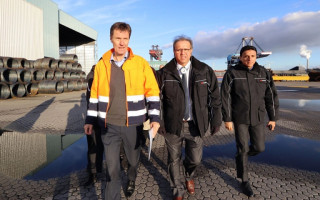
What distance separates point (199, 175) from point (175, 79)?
5.20 feet

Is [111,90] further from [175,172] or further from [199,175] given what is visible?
[199,175]

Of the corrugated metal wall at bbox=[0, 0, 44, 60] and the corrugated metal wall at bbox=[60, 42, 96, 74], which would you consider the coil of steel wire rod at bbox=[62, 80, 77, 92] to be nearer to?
the corrugated metal wall at bbox=[0, 0, 44, 60]

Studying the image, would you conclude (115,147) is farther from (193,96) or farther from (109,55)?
(193,96)

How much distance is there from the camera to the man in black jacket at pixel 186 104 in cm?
245

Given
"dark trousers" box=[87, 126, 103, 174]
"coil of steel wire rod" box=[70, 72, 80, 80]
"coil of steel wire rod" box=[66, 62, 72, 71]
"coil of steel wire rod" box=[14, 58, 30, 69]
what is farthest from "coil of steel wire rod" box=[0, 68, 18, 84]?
"dark trousers" box=[87, 126, 103, 174]

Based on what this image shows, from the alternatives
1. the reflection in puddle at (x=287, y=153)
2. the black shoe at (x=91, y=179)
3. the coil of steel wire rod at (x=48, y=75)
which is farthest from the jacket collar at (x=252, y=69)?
the coil of steel wire rod at (x=48, y=75)

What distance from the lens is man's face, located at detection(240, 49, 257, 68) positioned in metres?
2.67

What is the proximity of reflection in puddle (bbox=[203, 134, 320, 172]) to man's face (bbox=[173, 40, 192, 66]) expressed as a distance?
7.03 ft

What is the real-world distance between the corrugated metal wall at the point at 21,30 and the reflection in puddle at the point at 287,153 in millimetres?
18590

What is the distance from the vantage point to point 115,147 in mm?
2082

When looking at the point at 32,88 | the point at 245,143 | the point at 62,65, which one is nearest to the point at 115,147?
the point at 245,143

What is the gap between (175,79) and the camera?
8.07 ft

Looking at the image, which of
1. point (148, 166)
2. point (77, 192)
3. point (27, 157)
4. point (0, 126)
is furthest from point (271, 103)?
point (0, 126)

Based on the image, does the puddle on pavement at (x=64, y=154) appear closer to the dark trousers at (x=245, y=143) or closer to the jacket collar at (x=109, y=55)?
the dark trousers at (x=245, y=143)
